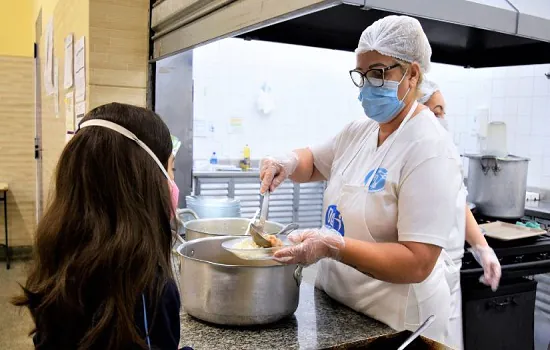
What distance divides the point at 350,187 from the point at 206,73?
4240mm

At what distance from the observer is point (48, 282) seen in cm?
97

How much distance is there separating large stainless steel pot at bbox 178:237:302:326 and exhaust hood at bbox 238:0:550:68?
67 cm

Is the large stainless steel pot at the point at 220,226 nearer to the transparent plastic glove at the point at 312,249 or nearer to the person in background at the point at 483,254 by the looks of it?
the transparent plastic glove at the point at 312,249

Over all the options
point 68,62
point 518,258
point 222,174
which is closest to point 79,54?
point 68,62

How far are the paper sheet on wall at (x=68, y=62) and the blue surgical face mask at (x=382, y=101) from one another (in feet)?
6.03

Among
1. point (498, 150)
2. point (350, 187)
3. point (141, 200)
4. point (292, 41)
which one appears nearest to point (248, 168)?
point (498, 150)

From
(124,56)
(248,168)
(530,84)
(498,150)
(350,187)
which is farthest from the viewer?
(248,168)

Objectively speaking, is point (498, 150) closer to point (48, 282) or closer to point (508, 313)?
point (508, 313)

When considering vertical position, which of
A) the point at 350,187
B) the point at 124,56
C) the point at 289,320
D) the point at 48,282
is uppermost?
the point at 124,56

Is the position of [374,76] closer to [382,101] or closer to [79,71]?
[382,101]

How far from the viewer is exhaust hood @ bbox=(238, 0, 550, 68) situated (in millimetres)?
1295

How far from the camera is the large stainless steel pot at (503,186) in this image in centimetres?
307

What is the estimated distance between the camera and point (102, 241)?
37.6 inches

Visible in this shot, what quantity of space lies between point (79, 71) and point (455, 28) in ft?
5.70
